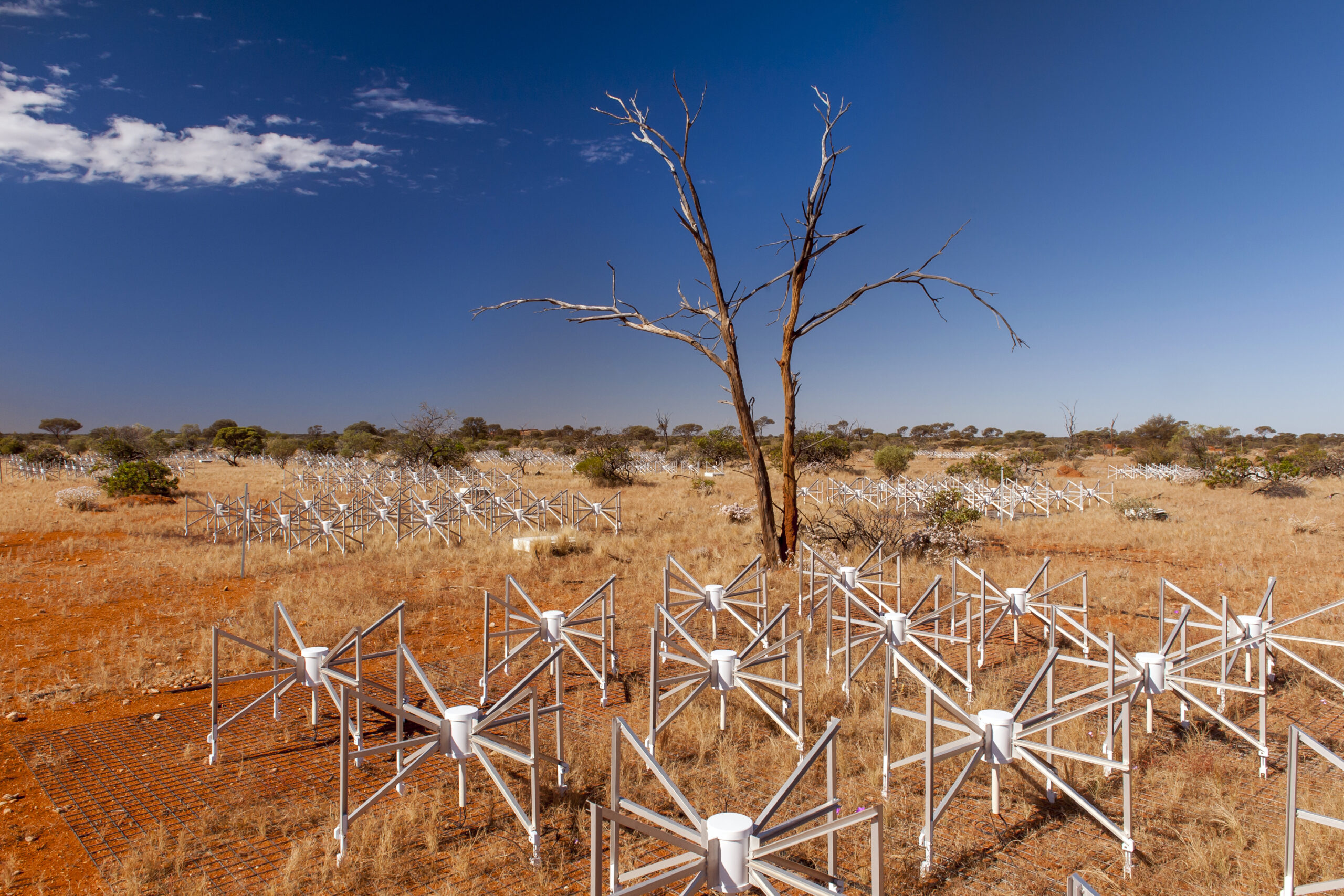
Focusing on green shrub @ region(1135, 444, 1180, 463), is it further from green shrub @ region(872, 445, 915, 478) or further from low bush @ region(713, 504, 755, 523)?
low bush @ region(713, 504, 755, 523)

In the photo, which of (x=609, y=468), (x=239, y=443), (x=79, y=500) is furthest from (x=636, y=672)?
(x=239, y=443)

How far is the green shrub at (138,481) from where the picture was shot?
950 inches

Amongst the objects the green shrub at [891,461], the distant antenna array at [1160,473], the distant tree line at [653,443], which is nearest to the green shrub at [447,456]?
the distant tree line at [653,443]

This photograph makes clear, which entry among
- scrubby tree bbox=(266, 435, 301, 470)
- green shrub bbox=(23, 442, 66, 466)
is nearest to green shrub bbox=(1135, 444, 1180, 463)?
scrubby tree bbox=(266, 435, 301, 470)

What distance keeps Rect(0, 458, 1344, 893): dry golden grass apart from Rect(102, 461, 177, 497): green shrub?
3654mm

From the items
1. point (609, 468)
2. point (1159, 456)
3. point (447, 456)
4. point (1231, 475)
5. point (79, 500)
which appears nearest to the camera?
point (79, 500)

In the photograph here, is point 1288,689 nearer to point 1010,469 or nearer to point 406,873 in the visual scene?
point 406,873

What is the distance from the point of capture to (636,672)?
8219 mm

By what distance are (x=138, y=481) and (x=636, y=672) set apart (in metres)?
24.9

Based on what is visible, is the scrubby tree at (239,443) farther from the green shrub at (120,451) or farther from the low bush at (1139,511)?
the low bush at (1139,511)

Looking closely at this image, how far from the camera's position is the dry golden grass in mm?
4223

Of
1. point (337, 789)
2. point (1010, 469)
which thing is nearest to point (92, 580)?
point (337, 789)

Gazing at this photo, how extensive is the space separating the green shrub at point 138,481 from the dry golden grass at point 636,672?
365 cm

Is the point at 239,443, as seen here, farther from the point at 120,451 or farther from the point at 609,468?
the point at 609,468
